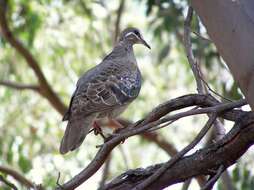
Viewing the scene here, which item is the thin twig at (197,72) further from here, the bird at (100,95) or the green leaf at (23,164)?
the green leaf at (23,164)

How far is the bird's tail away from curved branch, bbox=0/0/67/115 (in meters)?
2.78

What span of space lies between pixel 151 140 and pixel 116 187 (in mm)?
5117

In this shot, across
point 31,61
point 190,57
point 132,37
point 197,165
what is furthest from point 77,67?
point 197,165

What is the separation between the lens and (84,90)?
5.55m

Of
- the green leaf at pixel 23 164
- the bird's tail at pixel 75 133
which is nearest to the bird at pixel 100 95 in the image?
the bird's tail at pixel 75 133

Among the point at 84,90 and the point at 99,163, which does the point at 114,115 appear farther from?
the point at 99,163

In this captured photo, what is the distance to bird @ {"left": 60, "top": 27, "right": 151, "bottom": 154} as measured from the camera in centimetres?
493

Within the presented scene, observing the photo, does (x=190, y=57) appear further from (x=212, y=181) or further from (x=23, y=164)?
(x=23, y=164)

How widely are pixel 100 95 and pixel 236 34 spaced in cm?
300

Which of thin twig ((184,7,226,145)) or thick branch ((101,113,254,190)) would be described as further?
thin twig ((184,7,226,145))

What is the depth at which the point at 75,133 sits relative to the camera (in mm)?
4824

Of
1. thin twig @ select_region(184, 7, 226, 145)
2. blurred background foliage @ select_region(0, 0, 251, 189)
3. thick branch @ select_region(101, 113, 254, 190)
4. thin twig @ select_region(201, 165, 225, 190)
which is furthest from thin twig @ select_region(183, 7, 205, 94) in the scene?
blurred background foliage @ select_region(0, 0, 251, 189)

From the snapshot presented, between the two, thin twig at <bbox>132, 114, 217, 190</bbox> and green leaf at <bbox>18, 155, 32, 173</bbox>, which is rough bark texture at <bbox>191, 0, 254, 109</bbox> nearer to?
thin twig at <bbox>132, 114, 217, 190</bbox>

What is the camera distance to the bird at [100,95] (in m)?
4.93
